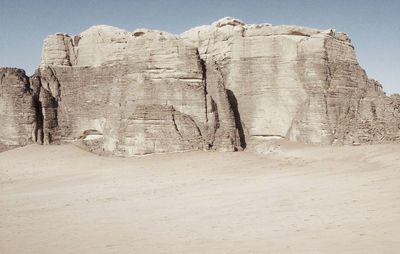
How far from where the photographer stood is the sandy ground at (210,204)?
17.6ft

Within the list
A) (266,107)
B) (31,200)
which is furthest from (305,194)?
(266,107)

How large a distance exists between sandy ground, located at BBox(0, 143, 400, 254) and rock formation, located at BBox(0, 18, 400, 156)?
141 centimetres

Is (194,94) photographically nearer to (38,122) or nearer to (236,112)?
(236,112)

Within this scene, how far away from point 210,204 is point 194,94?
26.9 ft

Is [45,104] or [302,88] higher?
[302,88]

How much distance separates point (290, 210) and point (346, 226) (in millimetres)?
1357

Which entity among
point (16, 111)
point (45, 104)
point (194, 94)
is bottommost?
point (16, 111)

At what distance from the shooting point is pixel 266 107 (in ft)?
54.4

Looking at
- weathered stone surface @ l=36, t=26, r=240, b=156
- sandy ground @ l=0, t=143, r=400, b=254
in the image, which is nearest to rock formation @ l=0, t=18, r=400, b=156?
weathered stone surface @ l=36, t=26, r=240, b=156

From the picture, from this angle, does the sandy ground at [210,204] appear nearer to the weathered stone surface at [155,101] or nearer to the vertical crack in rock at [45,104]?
the weathered stone surface at [155,101]

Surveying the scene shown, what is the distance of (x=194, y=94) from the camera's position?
50.4 ft

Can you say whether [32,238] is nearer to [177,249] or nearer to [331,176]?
[177,249]

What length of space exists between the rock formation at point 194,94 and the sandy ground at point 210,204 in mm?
1415

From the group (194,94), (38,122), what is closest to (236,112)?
(194,94)
